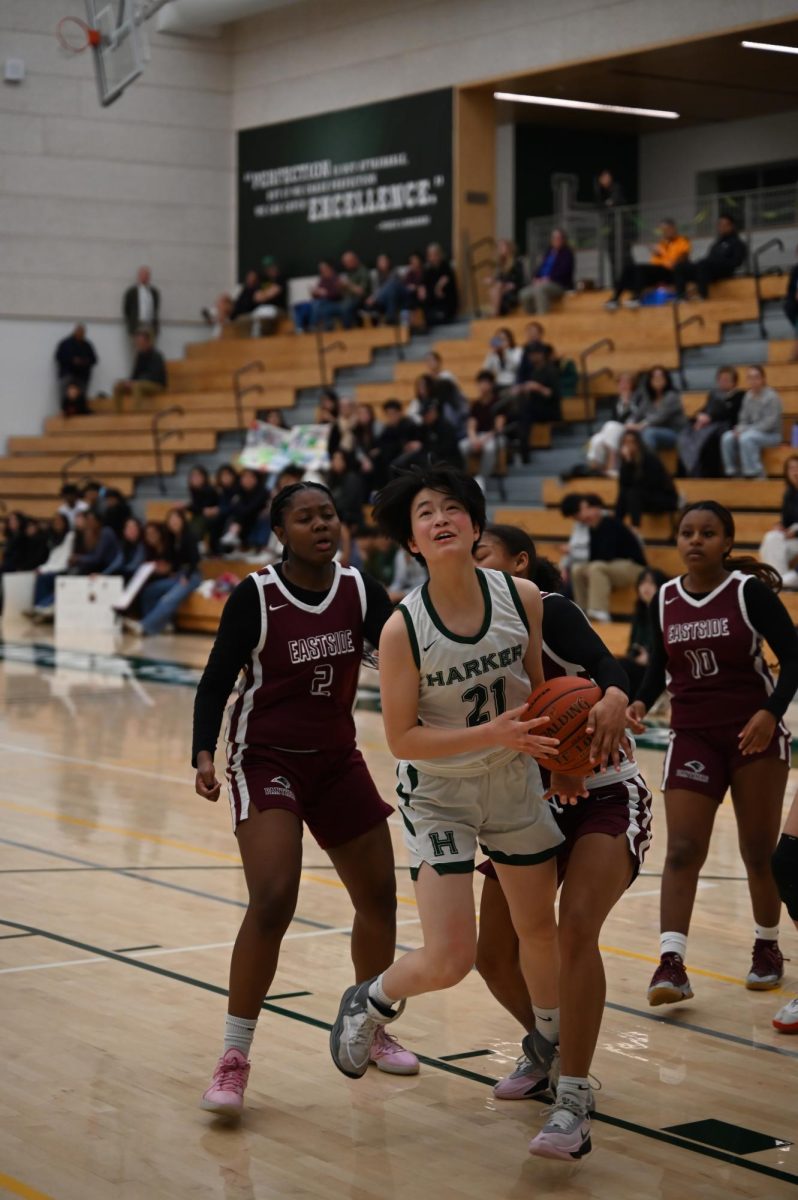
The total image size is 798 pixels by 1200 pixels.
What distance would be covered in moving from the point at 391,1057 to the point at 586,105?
772 inches

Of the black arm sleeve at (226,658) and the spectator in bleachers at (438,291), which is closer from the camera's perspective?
the black arm sleeve at (226,658)

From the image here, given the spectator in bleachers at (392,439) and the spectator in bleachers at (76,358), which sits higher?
the spectator in bleachers at (76,358)

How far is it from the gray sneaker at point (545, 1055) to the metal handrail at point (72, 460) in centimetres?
1879

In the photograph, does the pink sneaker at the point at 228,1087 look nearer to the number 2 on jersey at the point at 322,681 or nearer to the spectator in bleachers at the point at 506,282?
the number 2 on jersey at the point at 322,681

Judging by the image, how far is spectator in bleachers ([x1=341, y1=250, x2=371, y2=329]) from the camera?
22.5m

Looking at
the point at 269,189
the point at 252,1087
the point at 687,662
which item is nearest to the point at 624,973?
the point at 687,662

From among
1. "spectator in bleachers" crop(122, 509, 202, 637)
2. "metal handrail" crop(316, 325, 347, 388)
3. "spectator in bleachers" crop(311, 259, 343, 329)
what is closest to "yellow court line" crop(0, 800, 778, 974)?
"spectator in bleachers" crop(122, 509, 202, 637)

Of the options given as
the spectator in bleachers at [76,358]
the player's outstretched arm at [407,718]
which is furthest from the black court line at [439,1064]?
the spectator in bleachers at [76,358]

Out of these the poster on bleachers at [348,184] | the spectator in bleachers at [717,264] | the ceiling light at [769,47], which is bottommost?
the spectator in bleachers at [717,264]

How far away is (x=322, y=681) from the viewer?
444cm

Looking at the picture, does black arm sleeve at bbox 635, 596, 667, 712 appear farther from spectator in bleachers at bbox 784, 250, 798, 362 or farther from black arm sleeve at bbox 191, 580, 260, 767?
spectator in bleachers at bbox 784, 250, 798, 362

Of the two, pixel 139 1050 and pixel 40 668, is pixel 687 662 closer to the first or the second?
pixel 139 1050

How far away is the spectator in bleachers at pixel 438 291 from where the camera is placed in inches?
837

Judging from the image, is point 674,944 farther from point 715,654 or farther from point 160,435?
point 160,435
